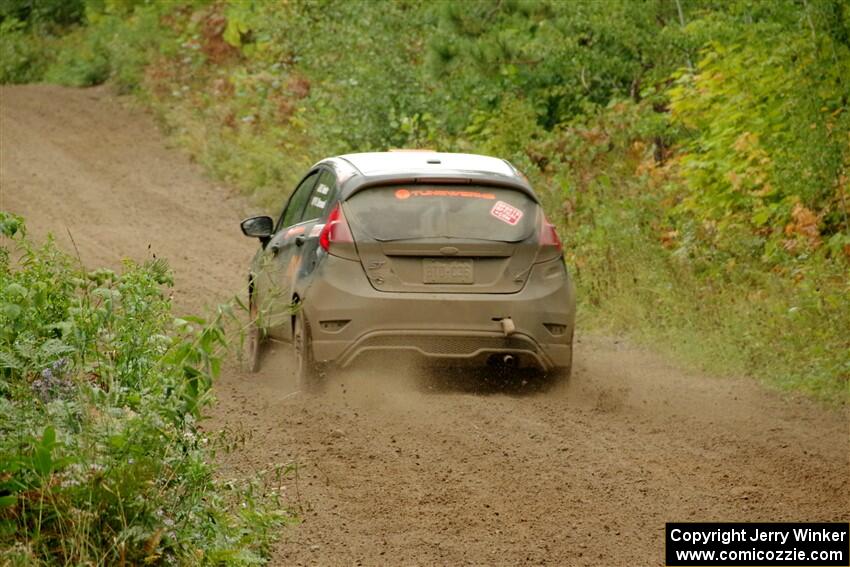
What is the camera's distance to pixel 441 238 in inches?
376

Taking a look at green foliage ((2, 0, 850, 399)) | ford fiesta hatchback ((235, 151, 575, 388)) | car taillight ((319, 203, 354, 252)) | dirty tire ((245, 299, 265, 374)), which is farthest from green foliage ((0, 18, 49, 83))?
car taillight ((319, 203, 354, 252))

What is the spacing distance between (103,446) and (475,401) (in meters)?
4.44

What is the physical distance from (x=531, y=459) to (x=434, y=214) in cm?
228

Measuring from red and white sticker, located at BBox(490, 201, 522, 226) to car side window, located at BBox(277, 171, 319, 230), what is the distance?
6.01ft

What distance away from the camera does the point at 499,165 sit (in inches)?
408

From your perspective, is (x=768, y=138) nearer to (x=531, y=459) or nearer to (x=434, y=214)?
(x=434, y=214)

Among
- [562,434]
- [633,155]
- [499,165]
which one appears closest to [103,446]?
[562,434]

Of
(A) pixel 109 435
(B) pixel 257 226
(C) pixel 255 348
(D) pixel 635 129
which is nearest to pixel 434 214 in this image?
(B) pixel 257 226

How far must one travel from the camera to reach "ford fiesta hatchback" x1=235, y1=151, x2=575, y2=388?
9.49 metres

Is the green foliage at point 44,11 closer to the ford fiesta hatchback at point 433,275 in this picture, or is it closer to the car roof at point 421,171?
the car roof at point 421,171

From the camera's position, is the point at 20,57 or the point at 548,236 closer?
the point at 548,236

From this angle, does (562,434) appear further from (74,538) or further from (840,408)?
(74,538)

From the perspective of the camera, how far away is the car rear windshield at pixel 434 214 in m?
9.60

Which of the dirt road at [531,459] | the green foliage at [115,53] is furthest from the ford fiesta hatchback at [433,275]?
the green foliage at [115,53]
